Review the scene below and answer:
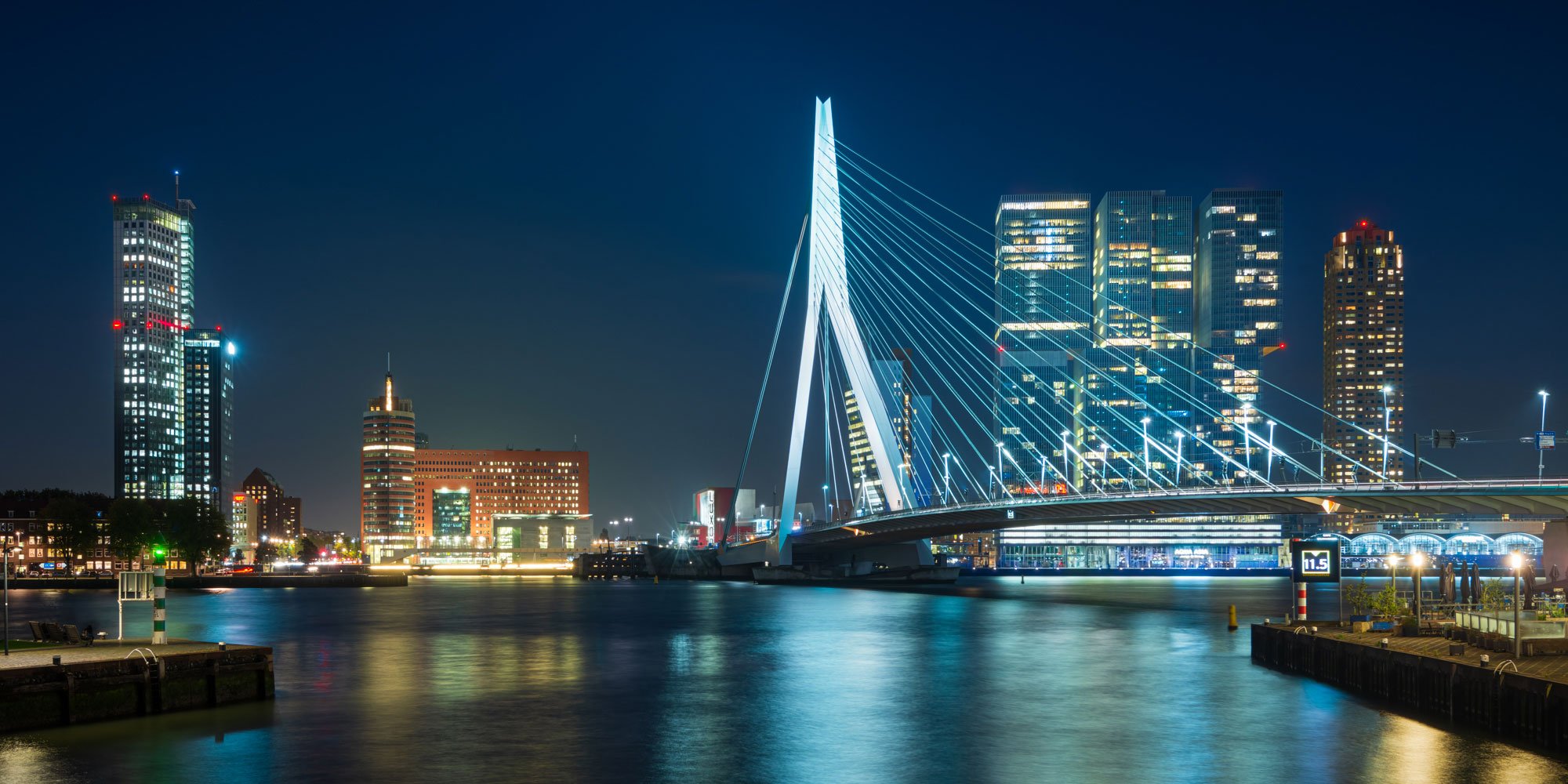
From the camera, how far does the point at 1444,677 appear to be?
28562 mm

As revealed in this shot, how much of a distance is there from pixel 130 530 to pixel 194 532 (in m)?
8.31

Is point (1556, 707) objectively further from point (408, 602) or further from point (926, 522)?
point (408, 602)

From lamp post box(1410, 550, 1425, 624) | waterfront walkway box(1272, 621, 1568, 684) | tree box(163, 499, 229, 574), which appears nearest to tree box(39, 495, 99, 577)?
tree box(163, 499, 229, 574)

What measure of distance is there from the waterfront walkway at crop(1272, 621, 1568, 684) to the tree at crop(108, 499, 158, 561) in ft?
378

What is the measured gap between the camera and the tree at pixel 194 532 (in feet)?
442

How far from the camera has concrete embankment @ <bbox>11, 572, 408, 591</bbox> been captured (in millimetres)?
126938

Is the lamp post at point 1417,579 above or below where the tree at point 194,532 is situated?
above

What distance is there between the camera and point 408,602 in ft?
309

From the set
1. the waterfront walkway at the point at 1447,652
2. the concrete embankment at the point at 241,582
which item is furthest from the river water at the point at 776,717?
the concrete embankment at the point at 241,582

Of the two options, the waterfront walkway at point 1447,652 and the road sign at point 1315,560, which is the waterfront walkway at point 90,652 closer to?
the waterfront walkway at point 1447,652

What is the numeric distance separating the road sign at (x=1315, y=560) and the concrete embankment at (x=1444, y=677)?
10.4 ft

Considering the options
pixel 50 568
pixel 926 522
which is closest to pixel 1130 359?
pixel 926 522

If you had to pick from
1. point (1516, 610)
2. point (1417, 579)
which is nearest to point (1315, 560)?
point (1417, 579)

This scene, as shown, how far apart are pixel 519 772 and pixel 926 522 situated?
205 feet
